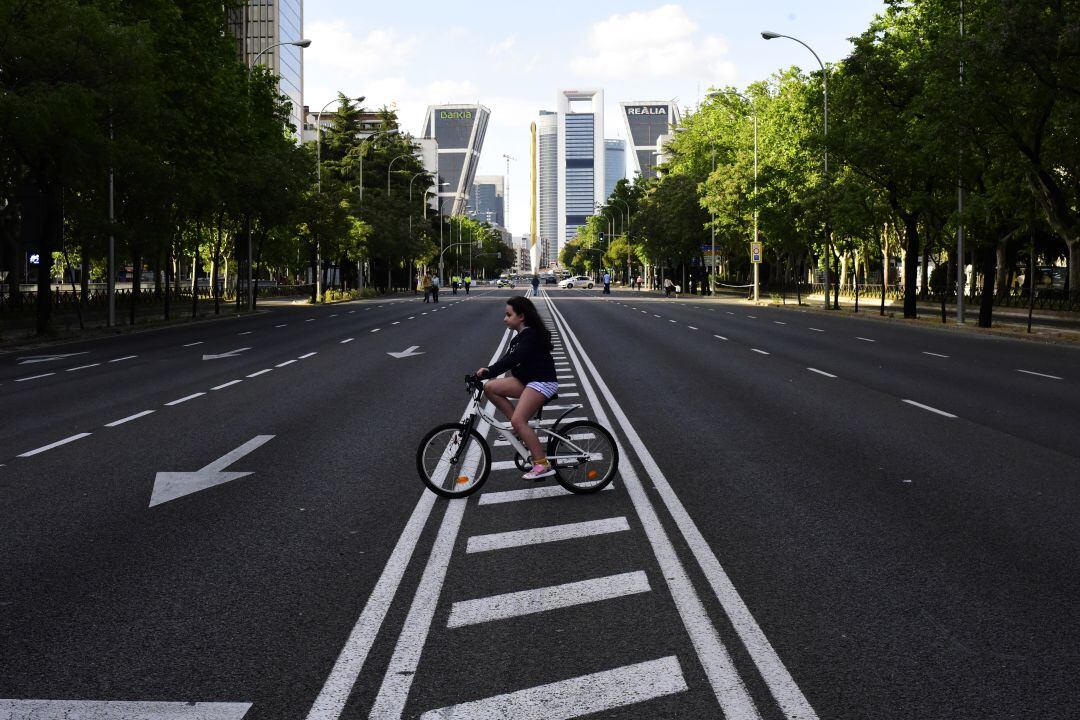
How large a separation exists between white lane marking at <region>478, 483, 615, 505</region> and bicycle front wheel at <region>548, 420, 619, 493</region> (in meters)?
0.13

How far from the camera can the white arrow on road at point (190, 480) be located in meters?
8.43

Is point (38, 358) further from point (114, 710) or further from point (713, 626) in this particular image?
point (713, 626)

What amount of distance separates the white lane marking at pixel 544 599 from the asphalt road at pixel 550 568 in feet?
0.07

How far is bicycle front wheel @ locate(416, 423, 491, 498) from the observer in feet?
27.1

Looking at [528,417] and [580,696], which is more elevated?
[528,417]

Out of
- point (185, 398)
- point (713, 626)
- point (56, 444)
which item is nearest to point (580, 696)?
point (713, 626)

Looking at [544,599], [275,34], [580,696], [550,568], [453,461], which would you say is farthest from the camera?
[275,34]

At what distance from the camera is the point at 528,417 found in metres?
8.28

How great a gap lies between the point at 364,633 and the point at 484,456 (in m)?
3.37

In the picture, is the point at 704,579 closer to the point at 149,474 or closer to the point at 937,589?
the point at 937,589

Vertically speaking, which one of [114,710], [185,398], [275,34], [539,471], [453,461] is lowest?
[114,710]

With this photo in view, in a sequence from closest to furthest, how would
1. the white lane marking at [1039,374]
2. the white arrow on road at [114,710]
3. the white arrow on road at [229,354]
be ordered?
the white arrow on road at [114,710]
the white lane marking at [1039,374]
the white arrow on road at [229,354]

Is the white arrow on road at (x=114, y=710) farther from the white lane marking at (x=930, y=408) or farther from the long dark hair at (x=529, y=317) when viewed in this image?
the white lane marking at (x=930, y=408)

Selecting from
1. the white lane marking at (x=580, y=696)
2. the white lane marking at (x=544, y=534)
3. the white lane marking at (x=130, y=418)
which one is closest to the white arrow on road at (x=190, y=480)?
the white lane marking at (x=544, y=534)
